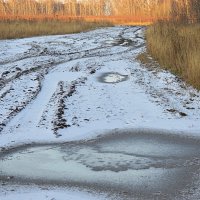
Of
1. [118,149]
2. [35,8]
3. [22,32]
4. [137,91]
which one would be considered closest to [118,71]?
[137,91]

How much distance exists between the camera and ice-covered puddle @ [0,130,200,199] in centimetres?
454

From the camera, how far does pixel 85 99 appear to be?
28.0 feet

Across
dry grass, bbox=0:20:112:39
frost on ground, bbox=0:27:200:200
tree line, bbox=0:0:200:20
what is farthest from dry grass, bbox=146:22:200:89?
tree line, bbox=0:0:200:20

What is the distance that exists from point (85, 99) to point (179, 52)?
417 cm

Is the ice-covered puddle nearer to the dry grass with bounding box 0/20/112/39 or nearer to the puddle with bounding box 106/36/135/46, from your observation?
the puddle with bounding box 106/36/135/46

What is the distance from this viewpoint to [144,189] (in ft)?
14.5

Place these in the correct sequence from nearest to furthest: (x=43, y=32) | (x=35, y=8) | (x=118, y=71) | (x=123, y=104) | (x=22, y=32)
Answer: (x=123, y=104), (x=118, y=71), (x=22, y=32), (x=43, y=32), (x=35, y=8)

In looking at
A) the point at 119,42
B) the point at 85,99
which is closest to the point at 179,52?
the point at 85,99

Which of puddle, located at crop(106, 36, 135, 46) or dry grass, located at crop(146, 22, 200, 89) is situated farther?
puddle, located at crop(106, 36, 135, 46)

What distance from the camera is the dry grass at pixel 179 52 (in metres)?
9.67

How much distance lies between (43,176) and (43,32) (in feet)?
66.3

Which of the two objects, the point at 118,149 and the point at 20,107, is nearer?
the point at 118,149

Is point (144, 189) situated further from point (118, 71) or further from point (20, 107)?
point (118, 71)

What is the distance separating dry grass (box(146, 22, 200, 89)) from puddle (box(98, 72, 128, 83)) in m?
1.42
